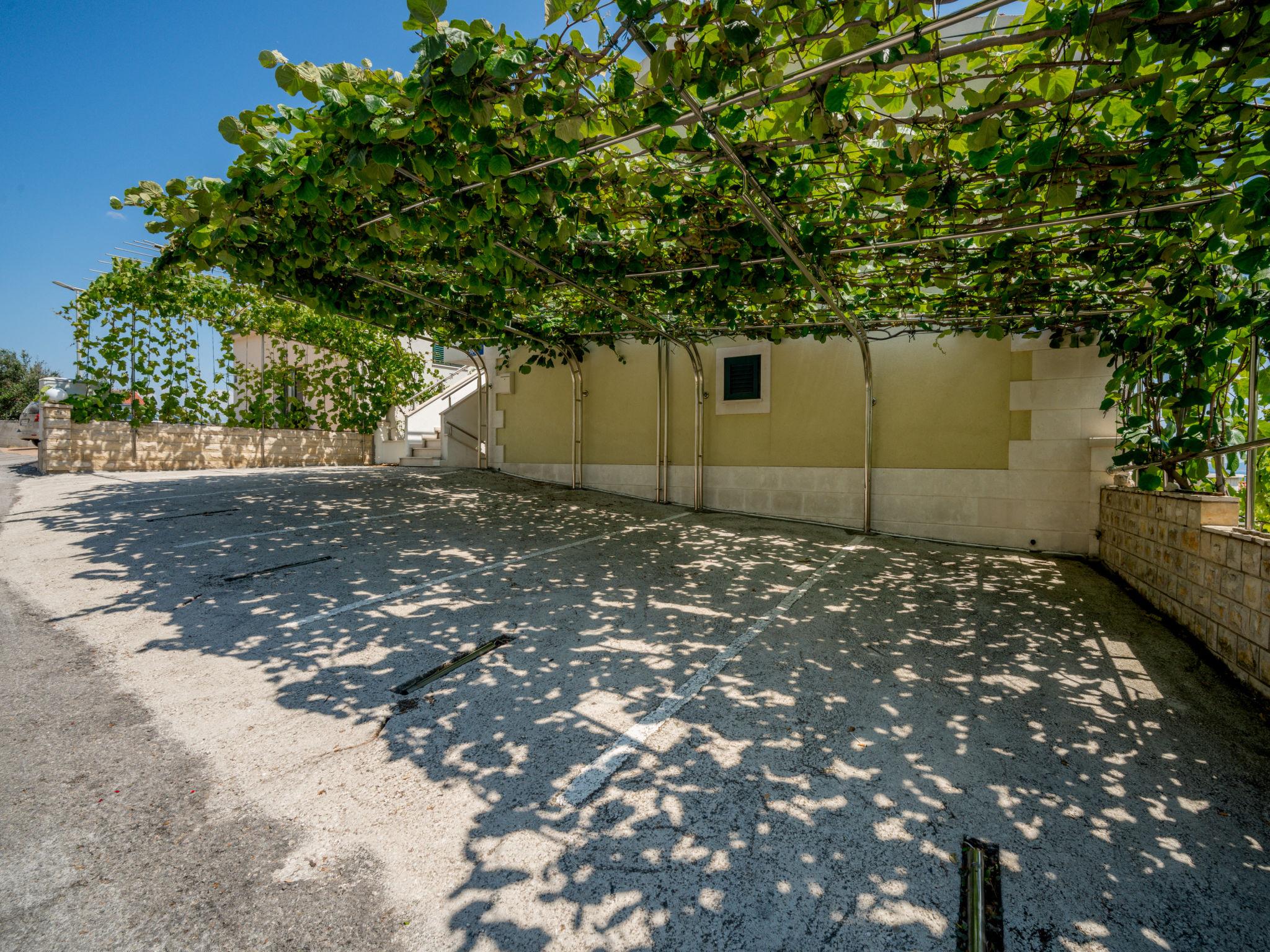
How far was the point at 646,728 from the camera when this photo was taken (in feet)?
9.69

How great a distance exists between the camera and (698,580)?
5664mm

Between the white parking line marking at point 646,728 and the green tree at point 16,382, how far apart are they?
33549 millimetres

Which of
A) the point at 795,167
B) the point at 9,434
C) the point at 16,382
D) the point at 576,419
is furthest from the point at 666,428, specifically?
the point at 16,382

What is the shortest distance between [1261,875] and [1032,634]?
2585 mm

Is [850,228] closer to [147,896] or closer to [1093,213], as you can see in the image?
[1093,213]

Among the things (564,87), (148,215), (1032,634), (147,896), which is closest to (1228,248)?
(1032,634)

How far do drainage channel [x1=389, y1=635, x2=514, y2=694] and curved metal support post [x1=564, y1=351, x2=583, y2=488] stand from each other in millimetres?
7242

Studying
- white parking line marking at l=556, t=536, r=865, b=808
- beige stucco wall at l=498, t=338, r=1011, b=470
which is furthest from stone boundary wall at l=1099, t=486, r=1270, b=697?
white parking line marking at l=556, t=536, r=865, b=808

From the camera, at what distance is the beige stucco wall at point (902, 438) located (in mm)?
7512

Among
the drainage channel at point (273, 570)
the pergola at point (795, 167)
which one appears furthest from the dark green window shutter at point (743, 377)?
the drainage channel at point (273, 570)

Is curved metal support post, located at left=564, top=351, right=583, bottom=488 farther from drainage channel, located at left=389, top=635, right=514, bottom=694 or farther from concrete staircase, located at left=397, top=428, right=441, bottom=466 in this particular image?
drainage channel, located at left=389, top=635, right=514, bottom=694

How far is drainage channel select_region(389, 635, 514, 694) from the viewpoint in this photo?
3260mm

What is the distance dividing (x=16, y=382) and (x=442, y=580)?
34749 millimetres

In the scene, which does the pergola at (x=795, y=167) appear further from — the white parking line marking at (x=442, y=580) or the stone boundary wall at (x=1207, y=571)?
the white parking line marking at (x=442, y=580)
